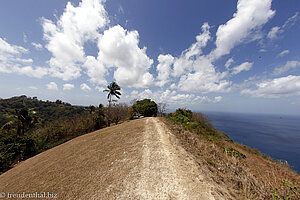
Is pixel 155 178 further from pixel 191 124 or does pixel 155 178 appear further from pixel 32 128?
pixel 32 128

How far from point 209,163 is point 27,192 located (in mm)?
9087

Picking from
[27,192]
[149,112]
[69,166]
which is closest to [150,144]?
[69,166]

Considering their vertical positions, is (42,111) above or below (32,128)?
above

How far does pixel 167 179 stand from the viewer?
3691 mm

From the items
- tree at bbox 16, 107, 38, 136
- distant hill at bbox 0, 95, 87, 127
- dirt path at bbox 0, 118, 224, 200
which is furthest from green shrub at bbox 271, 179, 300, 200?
distant hill at bbox 0, 95, 87, 127

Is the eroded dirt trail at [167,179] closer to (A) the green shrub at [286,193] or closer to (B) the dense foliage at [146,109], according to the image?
(A) the green shrub at [286,193]

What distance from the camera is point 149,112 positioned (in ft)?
62.9

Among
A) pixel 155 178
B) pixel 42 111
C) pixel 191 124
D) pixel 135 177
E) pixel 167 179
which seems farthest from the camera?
pixel 42 111

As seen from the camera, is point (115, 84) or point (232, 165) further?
point (115, 84)

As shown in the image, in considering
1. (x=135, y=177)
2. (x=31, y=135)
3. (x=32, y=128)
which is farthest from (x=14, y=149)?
(x=135, y=177)

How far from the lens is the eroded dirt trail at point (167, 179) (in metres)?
3.23

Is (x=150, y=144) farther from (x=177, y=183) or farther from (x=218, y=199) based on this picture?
(x=218, y=199)

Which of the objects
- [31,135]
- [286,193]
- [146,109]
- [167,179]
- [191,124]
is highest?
[146,109]

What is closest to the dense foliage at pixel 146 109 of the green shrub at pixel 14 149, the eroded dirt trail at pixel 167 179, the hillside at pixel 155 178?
the hillside at pixel 155 178
